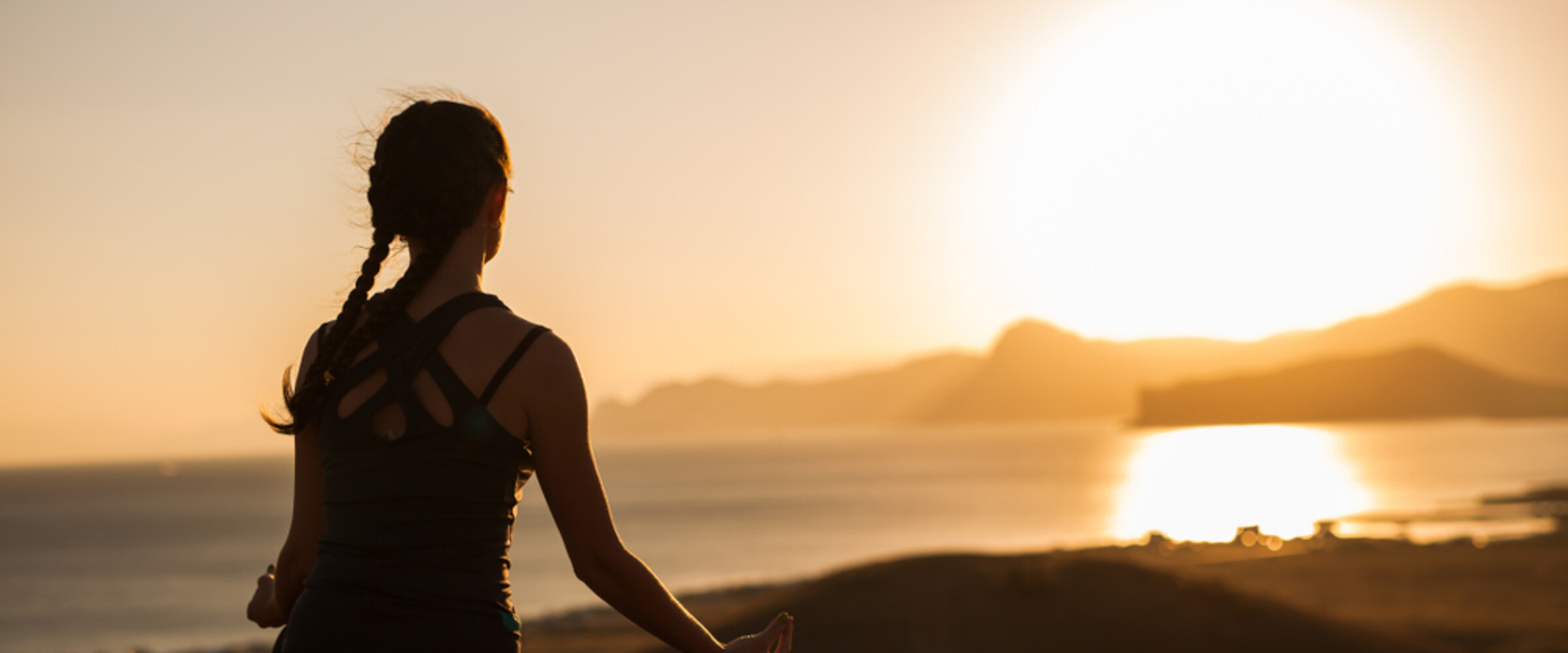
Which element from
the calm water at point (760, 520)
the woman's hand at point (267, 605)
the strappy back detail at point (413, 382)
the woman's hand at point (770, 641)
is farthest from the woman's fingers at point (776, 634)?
the calm water at point (760, 520)

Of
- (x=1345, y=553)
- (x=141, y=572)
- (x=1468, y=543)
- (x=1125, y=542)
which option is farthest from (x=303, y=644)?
(x=141, y=572)

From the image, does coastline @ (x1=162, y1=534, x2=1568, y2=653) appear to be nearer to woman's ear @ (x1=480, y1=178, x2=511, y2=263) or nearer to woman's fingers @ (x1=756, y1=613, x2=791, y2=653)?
woman's fingers @ (x1=756, y1=613, x2=791, y2=653)

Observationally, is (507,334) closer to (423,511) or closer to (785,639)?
(423,511)

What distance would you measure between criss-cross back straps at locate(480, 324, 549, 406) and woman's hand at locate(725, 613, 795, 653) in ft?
1.97

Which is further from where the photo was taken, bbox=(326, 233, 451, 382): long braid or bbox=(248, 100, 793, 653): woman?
bbox=(326, 233, 451, 382): long braid

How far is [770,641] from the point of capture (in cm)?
204

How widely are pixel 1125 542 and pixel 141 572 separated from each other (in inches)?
2737

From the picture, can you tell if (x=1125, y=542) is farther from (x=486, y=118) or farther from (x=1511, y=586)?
(x=486, y=118)

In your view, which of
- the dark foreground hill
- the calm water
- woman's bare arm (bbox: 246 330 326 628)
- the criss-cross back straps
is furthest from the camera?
the calm water

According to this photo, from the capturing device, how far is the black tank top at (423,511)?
1.78 m

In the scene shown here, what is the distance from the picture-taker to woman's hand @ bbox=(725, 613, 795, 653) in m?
1.97

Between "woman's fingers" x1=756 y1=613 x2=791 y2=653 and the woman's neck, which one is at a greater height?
the woman's neck

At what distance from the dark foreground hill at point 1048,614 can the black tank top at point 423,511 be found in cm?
1579

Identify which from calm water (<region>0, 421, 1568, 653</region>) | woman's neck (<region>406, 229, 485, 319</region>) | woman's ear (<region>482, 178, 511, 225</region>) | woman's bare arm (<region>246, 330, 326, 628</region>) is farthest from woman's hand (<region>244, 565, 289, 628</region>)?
calm water (<region>0, 421, 1568, 653</region>)
